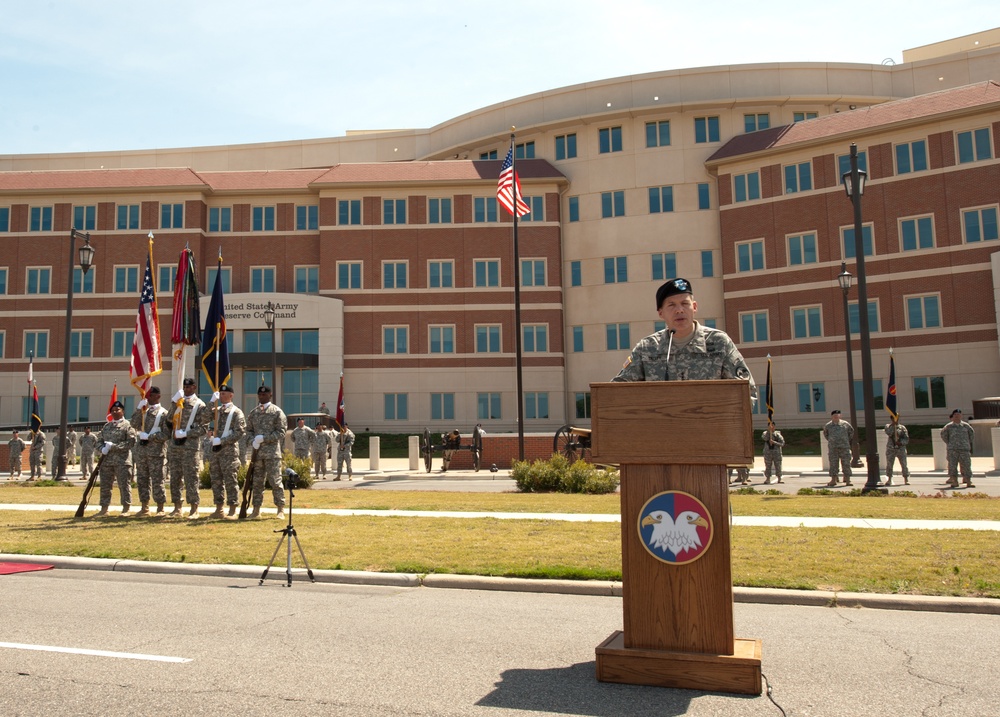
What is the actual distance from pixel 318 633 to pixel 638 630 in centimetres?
267

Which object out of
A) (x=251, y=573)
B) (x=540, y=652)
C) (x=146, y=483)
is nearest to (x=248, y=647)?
(x=540, y=652)

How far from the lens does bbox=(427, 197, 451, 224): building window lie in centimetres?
5019

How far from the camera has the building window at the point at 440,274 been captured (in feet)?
163

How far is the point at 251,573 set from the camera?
899 centimetres

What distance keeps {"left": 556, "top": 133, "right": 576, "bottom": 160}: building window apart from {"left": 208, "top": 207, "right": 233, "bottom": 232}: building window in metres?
20.2

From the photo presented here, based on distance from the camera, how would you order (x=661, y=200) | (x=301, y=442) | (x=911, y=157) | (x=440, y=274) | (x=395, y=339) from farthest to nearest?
(x=440, y=274)
(x=395, y=339)
(x=661, y=200)
(x=911, y=157)
(x=301, y=442)

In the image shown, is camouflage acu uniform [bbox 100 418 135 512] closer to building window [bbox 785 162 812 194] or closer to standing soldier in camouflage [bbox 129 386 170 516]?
standing soldier in camouflage [bbox 129 386 170 516]

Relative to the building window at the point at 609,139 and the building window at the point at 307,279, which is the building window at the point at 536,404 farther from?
the building window at the point at 609,139

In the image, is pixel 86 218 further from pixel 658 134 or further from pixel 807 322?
pixel 807 322

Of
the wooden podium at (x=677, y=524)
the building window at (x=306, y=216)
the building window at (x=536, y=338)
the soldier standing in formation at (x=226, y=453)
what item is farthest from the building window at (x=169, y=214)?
the wooden podium at (x=677, y=524)

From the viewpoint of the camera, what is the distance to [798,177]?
149ft

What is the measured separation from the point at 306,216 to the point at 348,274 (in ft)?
16.6

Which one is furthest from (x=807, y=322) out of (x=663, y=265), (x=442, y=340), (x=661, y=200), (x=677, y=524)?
(x=677, y=524)

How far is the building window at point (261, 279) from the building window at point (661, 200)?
74.8ft
